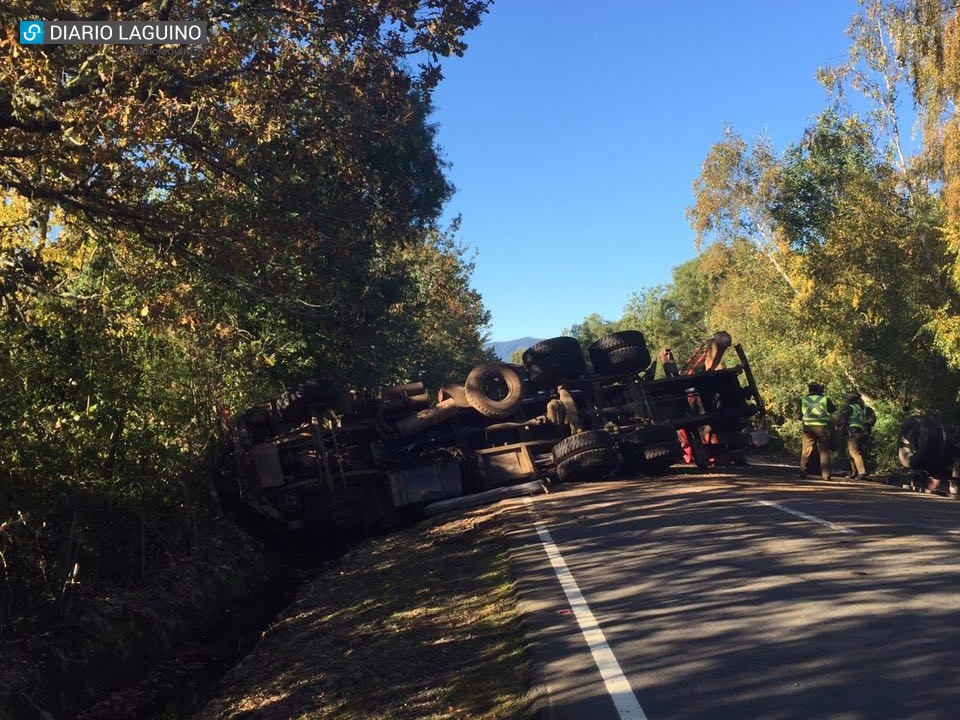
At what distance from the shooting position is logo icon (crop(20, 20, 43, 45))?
812cm

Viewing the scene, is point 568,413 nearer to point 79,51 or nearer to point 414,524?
point 414,524

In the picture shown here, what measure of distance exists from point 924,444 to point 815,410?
7.16 ft

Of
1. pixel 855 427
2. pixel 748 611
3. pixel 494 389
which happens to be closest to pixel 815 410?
pixel 855 427

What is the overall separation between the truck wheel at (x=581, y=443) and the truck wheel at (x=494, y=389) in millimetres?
1192

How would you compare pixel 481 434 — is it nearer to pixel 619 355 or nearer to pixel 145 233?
pixel 619 355

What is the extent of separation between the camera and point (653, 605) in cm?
647

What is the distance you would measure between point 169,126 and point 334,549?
751cm

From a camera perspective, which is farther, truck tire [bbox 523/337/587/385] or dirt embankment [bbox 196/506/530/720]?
truck tire [bbox 523/337/587/385]

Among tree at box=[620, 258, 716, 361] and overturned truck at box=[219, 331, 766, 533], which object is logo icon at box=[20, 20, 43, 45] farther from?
tree at box=[620, 258, 716, 361]

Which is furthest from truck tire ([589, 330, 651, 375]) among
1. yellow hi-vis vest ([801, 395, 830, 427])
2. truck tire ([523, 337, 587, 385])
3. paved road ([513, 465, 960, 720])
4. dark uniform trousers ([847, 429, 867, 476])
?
paved road ([513, 465, 960, 720])

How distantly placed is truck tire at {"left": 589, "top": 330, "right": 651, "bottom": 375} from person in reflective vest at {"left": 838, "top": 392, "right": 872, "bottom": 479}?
3.57 metres

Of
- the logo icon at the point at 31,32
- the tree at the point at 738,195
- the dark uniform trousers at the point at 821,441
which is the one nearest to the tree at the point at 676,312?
the tree at the point at 738,195

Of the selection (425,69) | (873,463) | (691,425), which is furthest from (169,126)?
(873,463)

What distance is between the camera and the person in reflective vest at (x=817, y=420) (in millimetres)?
15047
